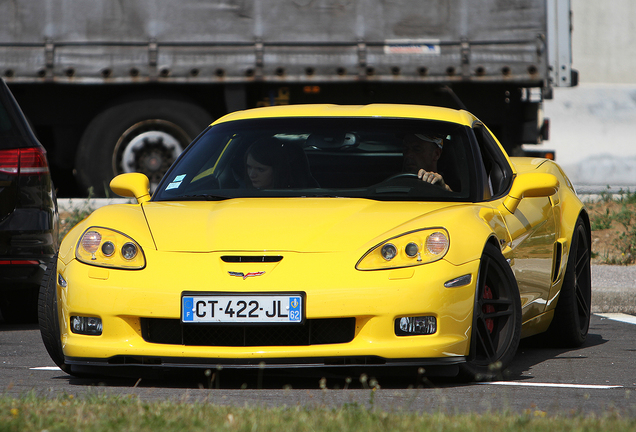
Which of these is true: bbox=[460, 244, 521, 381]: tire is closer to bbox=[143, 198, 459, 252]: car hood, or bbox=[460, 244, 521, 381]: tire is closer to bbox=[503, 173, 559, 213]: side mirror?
bbox=[143, 198, 459, 252]: car hood

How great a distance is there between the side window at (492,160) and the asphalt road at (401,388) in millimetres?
995

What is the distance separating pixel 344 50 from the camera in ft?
41.7

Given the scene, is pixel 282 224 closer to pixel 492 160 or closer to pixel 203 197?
pixel 203 197

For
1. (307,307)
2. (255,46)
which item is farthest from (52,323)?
(255,46)

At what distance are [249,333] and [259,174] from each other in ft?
4.62

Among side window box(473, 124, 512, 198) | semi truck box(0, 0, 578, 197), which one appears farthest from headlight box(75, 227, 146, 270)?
semi truck box(0, 0, 578, 197)

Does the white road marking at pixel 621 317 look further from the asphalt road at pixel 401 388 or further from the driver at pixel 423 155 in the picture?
the driver at pixel 423 155

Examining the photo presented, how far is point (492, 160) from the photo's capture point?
6254 mm

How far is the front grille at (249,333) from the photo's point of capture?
445 centimetres

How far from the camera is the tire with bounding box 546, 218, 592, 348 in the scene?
618cm

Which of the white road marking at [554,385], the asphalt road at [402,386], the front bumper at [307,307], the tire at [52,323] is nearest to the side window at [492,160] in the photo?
the asphalt road at [402,386]

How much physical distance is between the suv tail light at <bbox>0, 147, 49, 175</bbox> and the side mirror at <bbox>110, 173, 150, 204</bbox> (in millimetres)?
1175

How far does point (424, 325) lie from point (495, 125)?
9.09 m

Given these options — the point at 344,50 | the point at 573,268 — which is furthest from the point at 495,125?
the point at 573,268
